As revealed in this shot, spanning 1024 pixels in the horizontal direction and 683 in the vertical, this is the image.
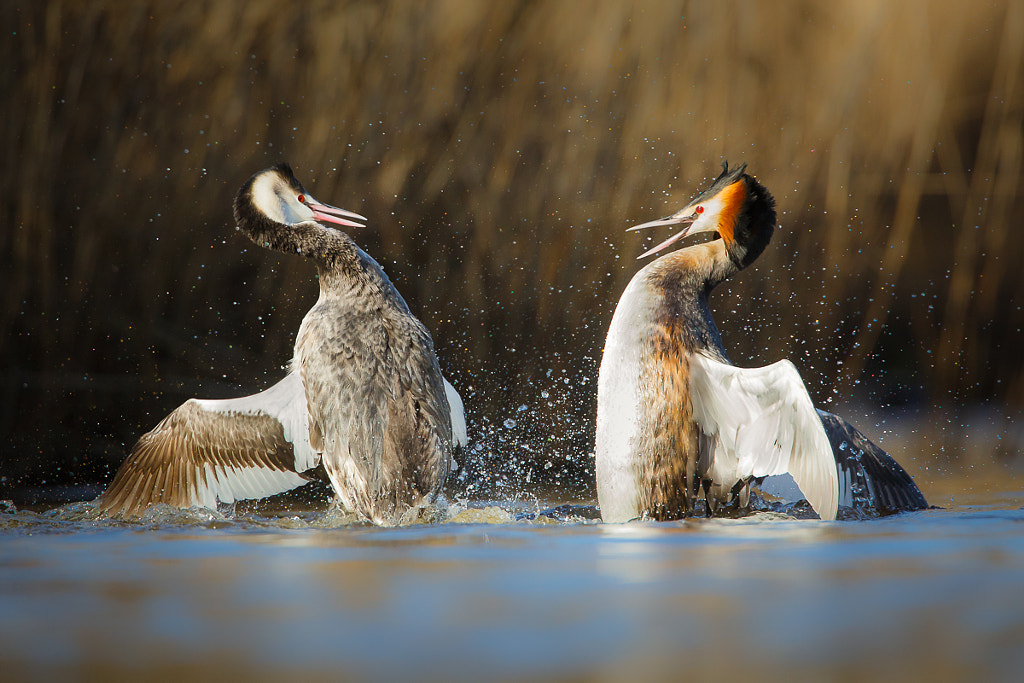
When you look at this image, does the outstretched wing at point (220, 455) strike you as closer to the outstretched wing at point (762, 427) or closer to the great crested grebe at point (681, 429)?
the great crested grebe at point (681, 429)

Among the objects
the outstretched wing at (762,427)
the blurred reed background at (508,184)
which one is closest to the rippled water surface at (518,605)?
the outstretched wing at (762,427)

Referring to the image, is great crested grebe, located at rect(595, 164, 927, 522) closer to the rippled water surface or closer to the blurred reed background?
the rippled water surface

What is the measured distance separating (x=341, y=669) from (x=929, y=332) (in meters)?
6.81

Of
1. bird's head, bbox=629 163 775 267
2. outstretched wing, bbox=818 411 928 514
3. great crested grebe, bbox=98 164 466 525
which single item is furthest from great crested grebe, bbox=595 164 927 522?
great crested grebe, bbox=98 164 466 525

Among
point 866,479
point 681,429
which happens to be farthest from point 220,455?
point 866,479

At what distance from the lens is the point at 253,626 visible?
2.02 meters

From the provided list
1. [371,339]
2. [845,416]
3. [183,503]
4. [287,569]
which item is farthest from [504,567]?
[845,416]

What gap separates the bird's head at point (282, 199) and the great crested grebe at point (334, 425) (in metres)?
0.24

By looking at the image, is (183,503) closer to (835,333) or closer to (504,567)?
(504,567)

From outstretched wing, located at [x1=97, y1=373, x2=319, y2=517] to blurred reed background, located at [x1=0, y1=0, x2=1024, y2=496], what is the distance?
1.17 meters

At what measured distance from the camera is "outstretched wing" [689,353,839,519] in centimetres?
396

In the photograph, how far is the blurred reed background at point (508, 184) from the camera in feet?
20.6

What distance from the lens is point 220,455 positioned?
455 centimetres

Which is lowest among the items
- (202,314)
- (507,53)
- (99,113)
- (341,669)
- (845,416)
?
(341,669)
